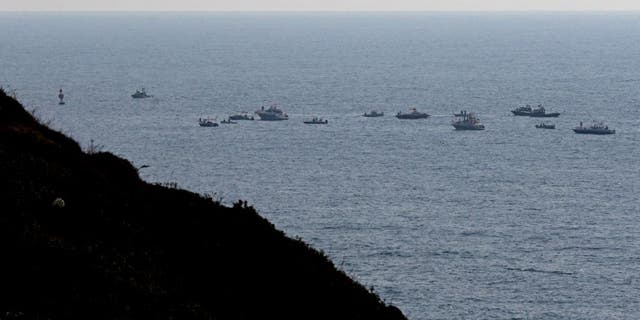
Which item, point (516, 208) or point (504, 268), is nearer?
point (504, 268)

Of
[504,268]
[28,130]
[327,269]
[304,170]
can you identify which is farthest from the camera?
[304,170]

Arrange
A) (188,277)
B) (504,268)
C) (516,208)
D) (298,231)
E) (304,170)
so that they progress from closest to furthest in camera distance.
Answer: (188,277) → (504,268) → (298,231) → (516,208) → (304,170)

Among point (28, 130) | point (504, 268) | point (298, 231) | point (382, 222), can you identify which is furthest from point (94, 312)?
point (382, 222)

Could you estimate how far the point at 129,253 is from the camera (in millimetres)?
26359

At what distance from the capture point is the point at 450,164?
17438 cm

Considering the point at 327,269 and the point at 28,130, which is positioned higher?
the point at 28,130

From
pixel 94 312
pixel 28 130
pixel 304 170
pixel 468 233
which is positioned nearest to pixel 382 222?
pixel 468 233

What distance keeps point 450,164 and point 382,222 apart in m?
45.4

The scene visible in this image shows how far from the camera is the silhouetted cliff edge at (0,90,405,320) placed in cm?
2286

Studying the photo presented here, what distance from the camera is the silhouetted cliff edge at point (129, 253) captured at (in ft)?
75.0

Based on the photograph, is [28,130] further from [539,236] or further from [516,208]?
[516,208]

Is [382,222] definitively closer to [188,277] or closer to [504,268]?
[504,268]

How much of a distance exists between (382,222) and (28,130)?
326 ft

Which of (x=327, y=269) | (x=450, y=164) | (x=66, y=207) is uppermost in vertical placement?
(x=66, y=207)
